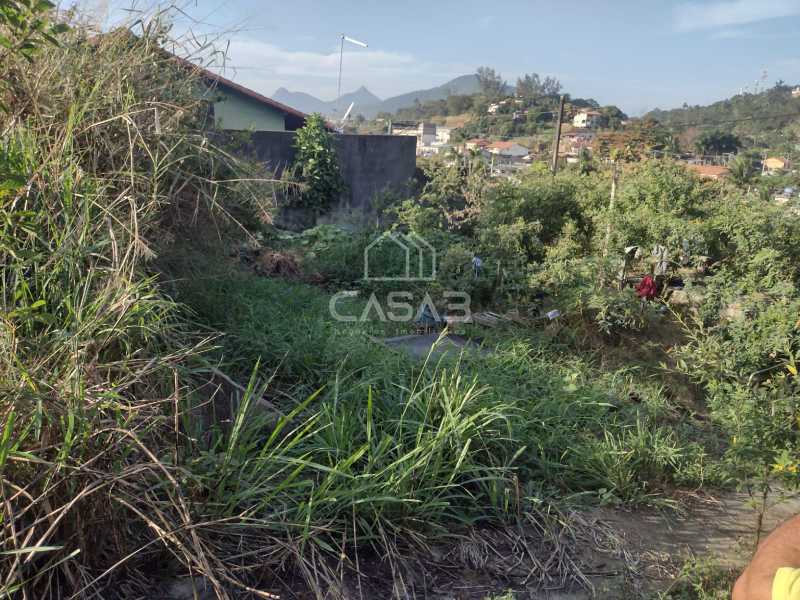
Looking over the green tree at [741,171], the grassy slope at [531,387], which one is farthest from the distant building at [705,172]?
the grassy slope at [531,387]

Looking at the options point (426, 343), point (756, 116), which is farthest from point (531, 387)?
point (756, 116)

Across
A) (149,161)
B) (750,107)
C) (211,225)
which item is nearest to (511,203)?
(211,225)

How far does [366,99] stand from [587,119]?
224 ft

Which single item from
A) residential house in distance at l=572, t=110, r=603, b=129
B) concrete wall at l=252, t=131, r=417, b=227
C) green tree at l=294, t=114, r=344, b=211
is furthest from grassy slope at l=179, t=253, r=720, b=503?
residential house in distance at l=572, t=110, r=603, b=129

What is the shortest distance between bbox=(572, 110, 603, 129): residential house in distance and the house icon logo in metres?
14.8

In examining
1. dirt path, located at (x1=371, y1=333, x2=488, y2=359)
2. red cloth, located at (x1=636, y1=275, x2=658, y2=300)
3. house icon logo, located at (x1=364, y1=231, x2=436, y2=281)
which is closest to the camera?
dirt path, located at (x1=371, y1=333, x2=488, y2=359)

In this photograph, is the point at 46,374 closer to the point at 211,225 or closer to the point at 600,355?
the point at 211,225

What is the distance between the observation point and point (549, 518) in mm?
2586

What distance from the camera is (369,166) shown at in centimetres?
1021

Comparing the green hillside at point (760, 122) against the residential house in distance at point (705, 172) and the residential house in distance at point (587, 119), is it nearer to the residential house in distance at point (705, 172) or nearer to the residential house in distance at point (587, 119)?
the residential house in distance at point (587, 119)

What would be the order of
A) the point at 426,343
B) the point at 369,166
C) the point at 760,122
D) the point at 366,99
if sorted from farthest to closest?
the point at 366,99 → the point at 760,122 → the point at 369,166 → the point at 426,343

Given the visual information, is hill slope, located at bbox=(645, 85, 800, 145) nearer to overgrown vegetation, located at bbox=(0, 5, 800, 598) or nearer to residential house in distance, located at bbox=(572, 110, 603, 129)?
residential house in distance, located at bbox=(572, 110, 603, 129)

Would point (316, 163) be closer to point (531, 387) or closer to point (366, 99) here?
point (531, 387)

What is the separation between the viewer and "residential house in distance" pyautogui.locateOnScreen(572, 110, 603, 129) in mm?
19953
